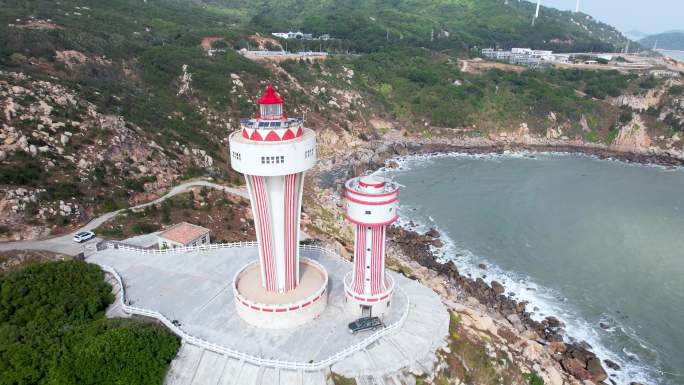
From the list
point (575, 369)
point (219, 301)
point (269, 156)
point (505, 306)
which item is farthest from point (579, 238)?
point (269, 156)

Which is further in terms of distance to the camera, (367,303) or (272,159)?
(367,303)

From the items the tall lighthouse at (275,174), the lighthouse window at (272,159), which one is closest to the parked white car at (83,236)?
the tall lighthouse at (275,174)

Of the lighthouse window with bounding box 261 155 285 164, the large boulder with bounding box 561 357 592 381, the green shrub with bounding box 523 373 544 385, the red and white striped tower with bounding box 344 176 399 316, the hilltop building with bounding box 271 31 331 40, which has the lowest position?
the large boulder with bounding box 561 357 592 381

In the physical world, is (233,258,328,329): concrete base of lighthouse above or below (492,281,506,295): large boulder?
above

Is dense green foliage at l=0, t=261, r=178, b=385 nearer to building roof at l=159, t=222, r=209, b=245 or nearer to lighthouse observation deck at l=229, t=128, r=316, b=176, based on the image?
building roof at l=159, t=222, r=209, b=245

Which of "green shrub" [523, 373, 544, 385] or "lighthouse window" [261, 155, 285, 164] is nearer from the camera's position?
"lighthouse window" [261, 155, 285, 164]

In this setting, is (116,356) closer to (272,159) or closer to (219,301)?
(219,301)

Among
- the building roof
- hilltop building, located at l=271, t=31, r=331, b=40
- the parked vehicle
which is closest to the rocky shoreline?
the parked vehicle
